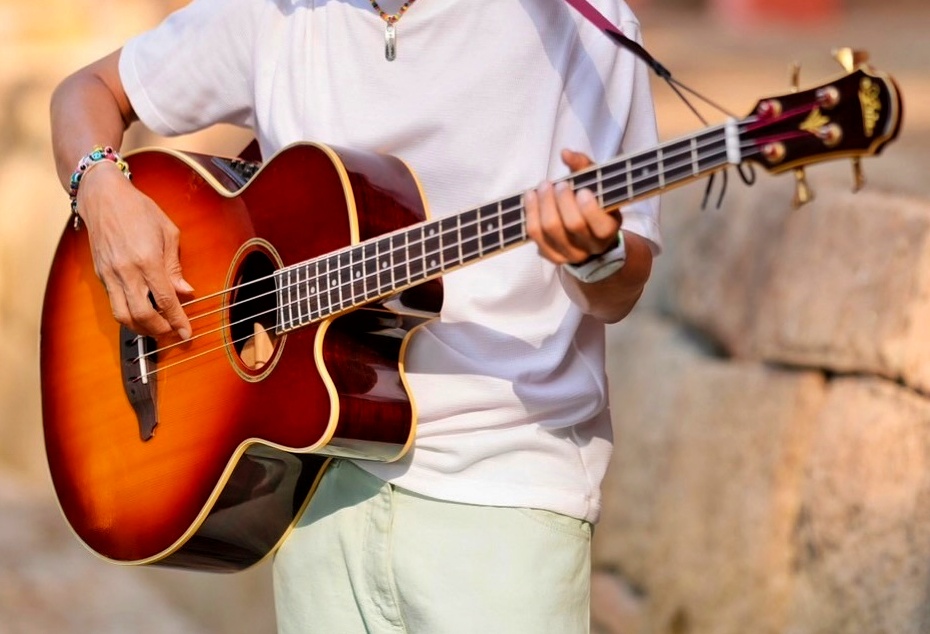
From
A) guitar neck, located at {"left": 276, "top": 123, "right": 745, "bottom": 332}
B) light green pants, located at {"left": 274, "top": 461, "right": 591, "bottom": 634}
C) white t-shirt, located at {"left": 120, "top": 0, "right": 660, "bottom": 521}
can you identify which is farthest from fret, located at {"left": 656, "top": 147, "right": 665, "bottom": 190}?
light green pants, located at {"left": 274, "top": 461, "right": 591, "bottom": 634}

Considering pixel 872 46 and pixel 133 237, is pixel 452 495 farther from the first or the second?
pixel 872 46

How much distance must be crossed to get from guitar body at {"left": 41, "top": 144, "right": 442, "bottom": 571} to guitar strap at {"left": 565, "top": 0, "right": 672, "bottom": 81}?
0.31 metres

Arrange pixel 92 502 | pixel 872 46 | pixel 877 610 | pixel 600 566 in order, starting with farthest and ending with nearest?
pixel 872 46
pixel 600 566
pixel 877 610
pixel 92 502

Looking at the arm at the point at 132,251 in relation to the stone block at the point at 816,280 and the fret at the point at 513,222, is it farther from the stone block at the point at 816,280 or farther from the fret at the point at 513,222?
the stone block at the point at 816,280

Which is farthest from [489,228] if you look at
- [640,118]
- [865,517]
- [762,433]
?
[762,433]

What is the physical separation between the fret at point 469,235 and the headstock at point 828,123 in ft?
1.18

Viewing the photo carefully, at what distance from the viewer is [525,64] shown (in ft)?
6.21

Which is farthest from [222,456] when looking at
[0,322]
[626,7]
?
[0,322]

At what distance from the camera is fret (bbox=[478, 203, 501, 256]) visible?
65.9 inches

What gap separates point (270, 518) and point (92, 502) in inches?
14.0

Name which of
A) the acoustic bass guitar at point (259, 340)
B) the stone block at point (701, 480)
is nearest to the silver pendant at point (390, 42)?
the acoustic bass guitar at point (259, 340)

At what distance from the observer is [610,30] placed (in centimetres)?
180

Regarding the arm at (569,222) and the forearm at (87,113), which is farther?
the forearm at (87,113)

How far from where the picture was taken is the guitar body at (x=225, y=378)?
1857mm
